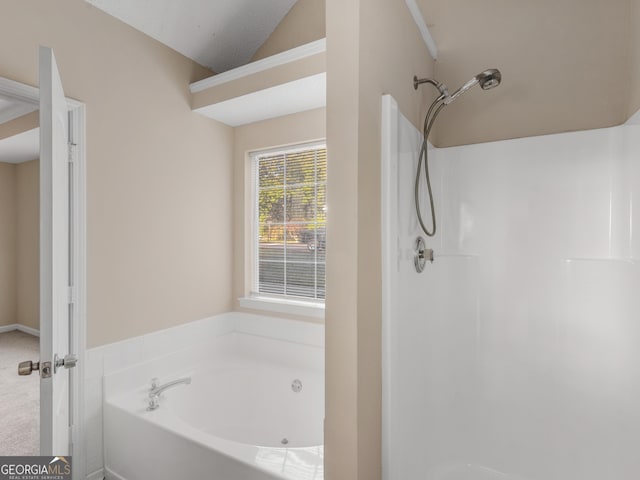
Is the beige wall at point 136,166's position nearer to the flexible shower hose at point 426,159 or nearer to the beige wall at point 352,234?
the beige wall at point 352,234

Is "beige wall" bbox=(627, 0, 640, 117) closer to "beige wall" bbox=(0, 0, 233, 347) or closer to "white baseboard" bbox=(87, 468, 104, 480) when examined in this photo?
"beige wall" bbox=(0, 0, 233, 347)

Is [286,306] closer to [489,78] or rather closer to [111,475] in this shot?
[111,475]

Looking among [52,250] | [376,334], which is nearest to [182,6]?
[52,250]

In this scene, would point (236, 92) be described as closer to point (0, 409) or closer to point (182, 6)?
point (182, 6)

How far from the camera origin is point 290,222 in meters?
Result: 2.75

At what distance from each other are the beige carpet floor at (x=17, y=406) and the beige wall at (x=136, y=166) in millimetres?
1005

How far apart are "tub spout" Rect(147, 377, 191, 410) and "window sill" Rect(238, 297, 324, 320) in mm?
741

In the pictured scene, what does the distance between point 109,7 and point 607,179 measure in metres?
2.78

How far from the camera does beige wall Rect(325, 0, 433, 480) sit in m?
1.13

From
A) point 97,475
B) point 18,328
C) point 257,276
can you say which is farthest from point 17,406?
point 18,328

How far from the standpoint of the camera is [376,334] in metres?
1.28

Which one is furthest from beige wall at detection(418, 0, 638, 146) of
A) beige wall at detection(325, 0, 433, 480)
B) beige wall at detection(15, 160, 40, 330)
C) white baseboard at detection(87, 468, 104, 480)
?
beige wall at detection(15, 160, 40, 330)

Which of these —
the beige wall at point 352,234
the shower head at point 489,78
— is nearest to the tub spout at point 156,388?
the beige wall at point 352,234

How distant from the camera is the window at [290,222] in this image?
260 centimetres
